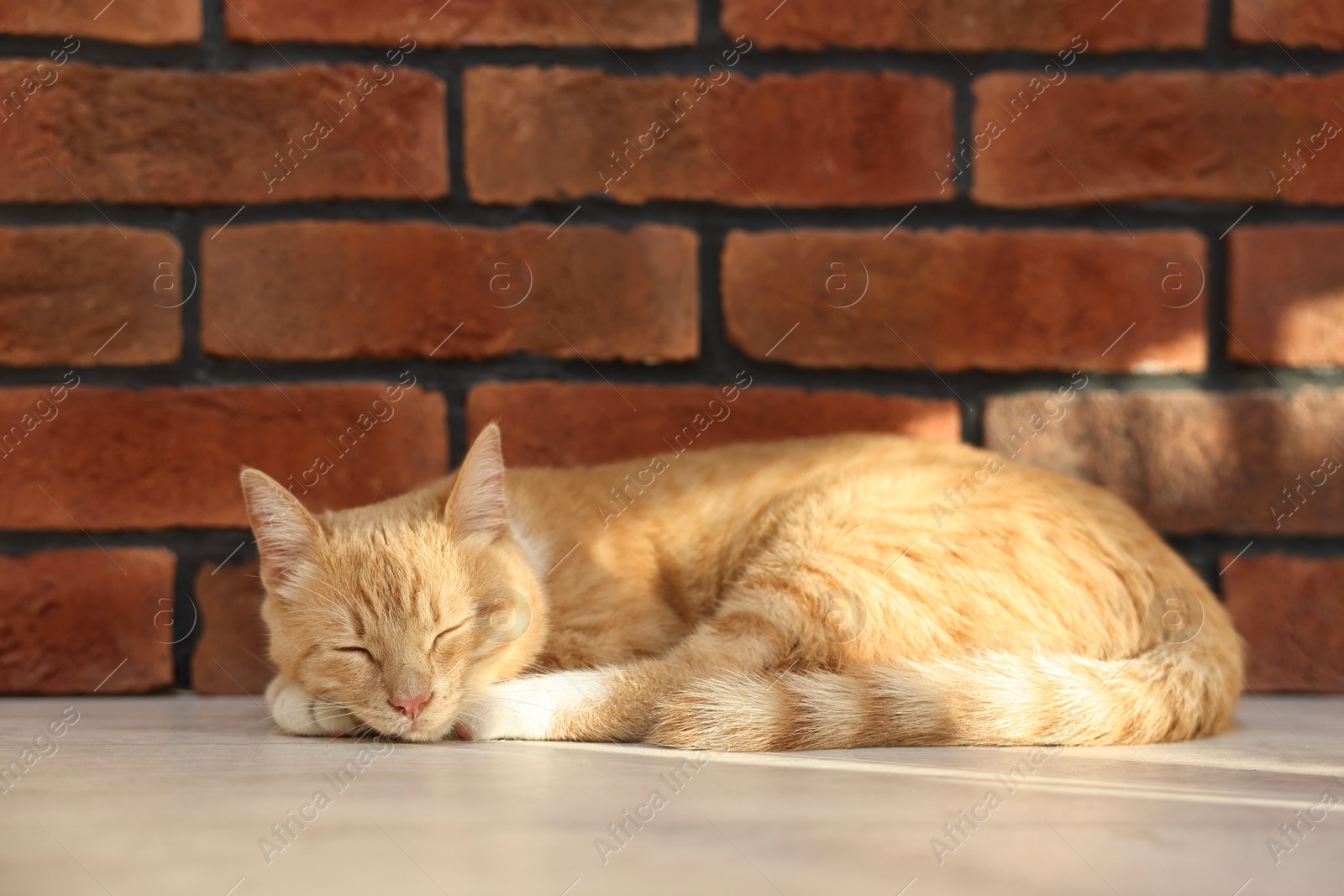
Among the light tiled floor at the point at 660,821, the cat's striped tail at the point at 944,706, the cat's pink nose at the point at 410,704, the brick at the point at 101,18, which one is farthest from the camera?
the brick at the point at 101,18

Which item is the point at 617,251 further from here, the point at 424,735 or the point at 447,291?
the point at 424,735

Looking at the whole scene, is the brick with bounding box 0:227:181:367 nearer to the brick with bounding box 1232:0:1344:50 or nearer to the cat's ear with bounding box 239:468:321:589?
the cat's ear with bounding box 239:468:321:589

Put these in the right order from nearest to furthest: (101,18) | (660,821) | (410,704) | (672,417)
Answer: (660,821) → (410,704) → (101,18) → (672,417)

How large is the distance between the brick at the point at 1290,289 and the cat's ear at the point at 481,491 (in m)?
1.18

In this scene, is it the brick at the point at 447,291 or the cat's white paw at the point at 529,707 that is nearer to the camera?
the cat's white paw at the point at 529,707

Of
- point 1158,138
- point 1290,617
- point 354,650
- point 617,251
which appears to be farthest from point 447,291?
point 1290,617

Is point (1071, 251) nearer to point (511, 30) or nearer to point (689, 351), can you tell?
point (689, 351)

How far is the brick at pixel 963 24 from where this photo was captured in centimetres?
157

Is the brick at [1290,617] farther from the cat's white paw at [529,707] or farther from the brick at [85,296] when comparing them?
the brick at [85,296]

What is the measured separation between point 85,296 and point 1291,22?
6.37 feet

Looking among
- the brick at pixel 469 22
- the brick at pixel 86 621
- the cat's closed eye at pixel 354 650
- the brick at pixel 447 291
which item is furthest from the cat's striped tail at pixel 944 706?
the brick at pixel 469 22

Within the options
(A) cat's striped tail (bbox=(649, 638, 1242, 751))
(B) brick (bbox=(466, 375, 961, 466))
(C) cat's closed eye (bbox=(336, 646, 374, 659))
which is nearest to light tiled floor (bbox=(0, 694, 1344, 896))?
(A) cat's striped tail (bbox=(649, 638, 1242, 751))

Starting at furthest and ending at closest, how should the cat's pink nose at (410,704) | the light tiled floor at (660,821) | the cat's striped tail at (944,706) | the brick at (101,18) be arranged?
the brick at (101,18) < the cat's pink nose at (410,704) < the cat's striped tail at (944,706) < the light tiled floor at (660,821)

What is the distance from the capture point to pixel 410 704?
1.24 meters
